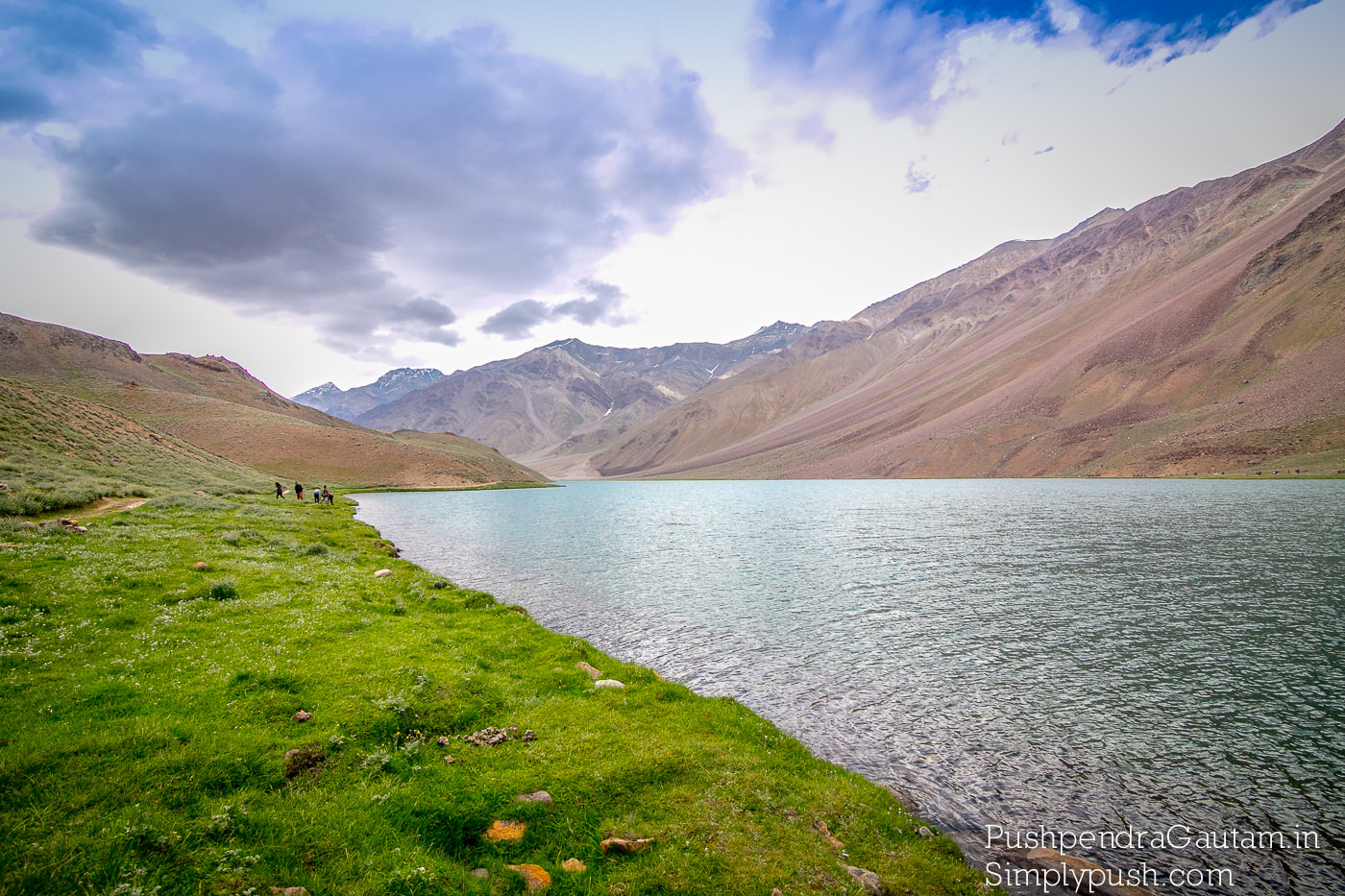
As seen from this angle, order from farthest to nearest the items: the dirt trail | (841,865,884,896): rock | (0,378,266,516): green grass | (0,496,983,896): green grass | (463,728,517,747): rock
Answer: the dirt trail
(0,378,266,516): green grass
(463,728,517,747): rock
(841,865,884,896): rock
(0,496,983,896): green grass

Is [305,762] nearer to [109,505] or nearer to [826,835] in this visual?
[826,835]

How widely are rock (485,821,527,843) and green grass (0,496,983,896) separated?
144 millimetres

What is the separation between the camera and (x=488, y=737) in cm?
1302

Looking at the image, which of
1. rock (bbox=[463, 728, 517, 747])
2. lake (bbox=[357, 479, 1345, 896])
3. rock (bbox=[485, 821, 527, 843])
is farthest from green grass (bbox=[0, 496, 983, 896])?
lake (bbox=[357, 479, 1345, 896])

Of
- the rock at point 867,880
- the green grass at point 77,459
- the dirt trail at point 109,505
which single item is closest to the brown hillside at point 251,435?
the green grass at point 77,459

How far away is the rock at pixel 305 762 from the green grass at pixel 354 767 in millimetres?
41

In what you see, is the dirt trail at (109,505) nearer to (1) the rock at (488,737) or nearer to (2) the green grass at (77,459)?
(2) the green grass at (77,459)

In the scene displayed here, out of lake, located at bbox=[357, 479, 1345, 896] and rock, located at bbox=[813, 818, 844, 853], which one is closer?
rock, located at bbox=[813, 818, 844, 853]

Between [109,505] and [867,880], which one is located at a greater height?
[109,505]

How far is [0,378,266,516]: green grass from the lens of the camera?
34081 millimetres

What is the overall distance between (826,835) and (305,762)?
10.3m

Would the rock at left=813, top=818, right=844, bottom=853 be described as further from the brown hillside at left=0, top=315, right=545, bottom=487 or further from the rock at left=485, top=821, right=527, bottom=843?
the brown hillside at left=0, top=315, right=545, bottom=487

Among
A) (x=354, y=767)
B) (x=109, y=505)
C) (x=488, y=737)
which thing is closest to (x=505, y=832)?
(x=488, y=737)

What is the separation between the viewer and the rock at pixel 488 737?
12812 mm
